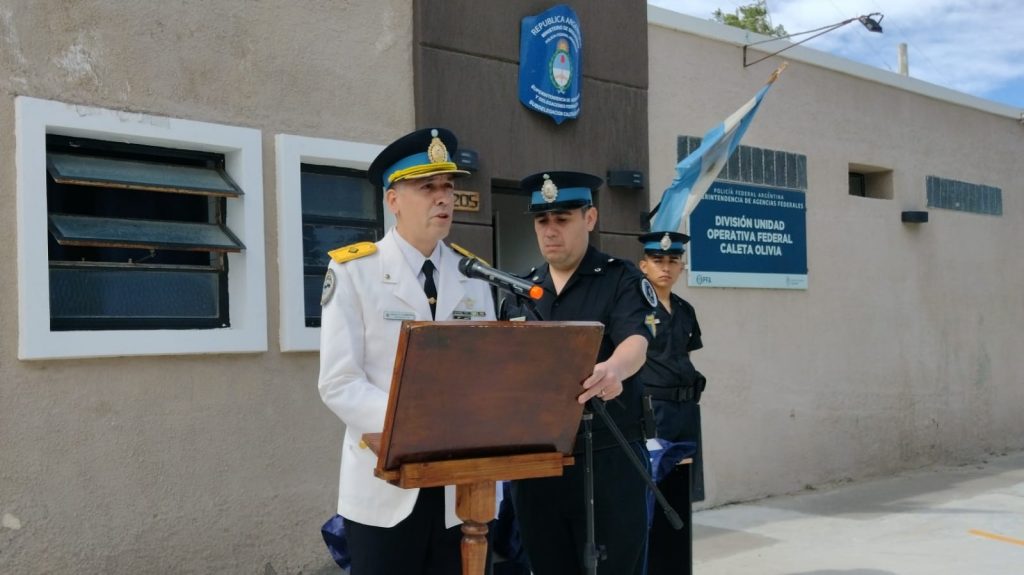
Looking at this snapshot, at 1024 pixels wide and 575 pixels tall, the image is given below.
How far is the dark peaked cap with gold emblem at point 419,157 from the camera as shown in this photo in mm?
2690

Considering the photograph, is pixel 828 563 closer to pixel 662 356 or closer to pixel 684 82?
pixel 662 356

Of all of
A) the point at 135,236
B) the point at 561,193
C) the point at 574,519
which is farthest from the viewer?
the point at 135,236

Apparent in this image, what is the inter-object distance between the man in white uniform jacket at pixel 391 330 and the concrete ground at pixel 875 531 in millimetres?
3572

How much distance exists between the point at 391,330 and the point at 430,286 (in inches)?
7.8

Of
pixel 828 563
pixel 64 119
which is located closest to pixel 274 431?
pixel 64 119

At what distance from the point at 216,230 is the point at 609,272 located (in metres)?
2.55

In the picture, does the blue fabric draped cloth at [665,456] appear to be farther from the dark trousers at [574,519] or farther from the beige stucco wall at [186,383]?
the beige stucco wall at [186,383]

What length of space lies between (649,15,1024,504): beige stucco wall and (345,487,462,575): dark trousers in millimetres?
5187

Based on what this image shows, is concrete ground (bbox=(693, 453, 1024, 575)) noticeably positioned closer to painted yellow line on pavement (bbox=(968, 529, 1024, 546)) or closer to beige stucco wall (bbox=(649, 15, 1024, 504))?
painted yellow line on pavement (bbox=(968, 529, 1024, 546))

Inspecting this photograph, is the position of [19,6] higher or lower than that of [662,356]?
higher

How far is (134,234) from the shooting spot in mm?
4809

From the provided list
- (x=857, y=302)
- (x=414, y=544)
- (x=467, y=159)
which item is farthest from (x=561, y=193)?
(x=857, y=302)

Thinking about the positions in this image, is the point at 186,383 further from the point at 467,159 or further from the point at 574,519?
the point at 574,519

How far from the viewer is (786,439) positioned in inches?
328
